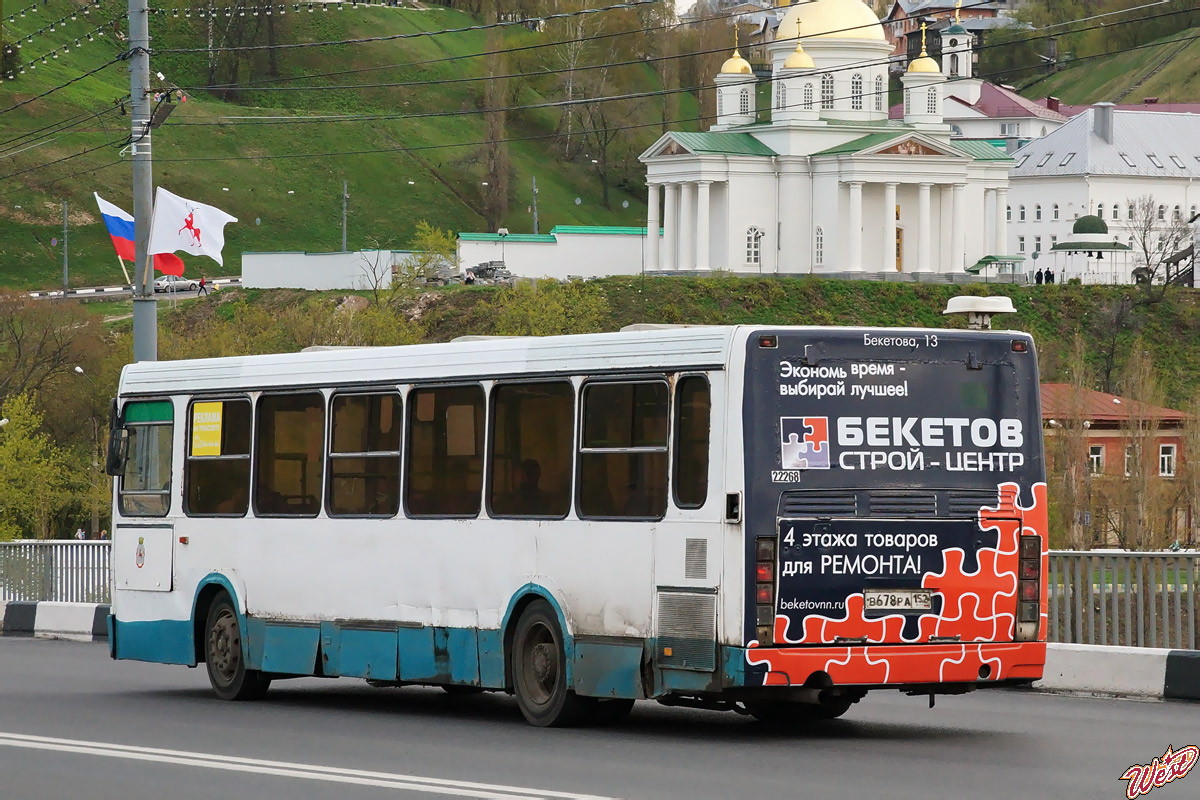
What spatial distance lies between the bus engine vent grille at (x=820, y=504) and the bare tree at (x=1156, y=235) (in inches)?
3959

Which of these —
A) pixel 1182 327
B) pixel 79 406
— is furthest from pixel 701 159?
pixel 79 406

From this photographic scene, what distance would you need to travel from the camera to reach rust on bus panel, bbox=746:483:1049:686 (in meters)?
12.9

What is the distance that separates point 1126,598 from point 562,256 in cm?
8781

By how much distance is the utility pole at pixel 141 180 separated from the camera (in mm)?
25906

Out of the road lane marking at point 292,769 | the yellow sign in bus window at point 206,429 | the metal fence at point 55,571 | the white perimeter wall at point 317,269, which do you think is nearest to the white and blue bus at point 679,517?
the yellow sign in bus window at point 206,429

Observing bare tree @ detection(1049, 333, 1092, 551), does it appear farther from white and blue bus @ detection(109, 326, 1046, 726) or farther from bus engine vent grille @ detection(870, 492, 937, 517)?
bus engine vent grille @ detection(870, 492, 937, 517)

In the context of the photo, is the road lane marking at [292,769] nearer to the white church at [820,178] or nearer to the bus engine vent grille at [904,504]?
the bus engine vent grille at [904,504]

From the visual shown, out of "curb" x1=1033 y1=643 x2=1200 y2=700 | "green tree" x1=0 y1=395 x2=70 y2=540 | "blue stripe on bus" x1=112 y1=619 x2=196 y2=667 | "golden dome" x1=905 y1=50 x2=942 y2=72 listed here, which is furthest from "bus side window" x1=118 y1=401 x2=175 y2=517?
"golden dome" x1=905 y1=50 x2=942 y2=72

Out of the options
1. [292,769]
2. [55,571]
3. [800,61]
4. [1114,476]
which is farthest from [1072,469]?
[292,769]

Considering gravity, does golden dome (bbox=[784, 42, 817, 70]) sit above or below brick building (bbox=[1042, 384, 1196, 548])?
above

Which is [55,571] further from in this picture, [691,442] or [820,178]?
[820,178]

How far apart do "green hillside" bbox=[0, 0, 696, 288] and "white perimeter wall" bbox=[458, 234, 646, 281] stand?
7278mm

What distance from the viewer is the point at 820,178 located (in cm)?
11262

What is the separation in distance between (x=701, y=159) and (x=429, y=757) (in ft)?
331
